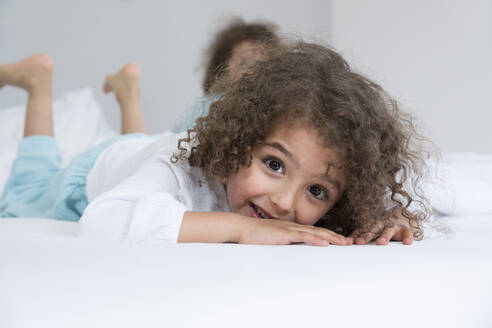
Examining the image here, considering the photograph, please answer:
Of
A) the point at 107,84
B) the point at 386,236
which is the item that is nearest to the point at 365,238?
the point at 386,236

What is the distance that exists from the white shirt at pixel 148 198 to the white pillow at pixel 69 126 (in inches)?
22.8

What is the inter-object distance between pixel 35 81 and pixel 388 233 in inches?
45.4

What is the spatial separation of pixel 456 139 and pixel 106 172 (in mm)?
1957

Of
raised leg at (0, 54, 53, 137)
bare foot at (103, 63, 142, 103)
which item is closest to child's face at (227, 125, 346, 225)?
raised leg at (0, 54, 53, 137)

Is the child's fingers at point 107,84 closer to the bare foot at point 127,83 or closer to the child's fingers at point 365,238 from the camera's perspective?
the bare foot at point 127,83

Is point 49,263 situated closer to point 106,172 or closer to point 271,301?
point 271,301

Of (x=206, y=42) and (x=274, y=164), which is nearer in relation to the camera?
(x=274, y=164)

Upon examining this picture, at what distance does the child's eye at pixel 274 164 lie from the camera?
77 cm

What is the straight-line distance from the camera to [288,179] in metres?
0.75

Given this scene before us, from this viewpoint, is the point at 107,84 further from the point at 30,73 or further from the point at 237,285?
the point at 237,285

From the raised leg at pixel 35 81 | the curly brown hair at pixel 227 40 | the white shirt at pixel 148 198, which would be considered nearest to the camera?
the white shirt at pixel 148 198

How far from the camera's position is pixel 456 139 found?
238 centimetres

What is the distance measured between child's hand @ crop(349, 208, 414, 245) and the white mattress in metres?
0.15

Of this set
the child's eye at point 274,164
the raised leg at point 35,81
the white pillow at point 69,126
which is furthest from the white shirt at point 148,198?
the white pillow at point 69,126
